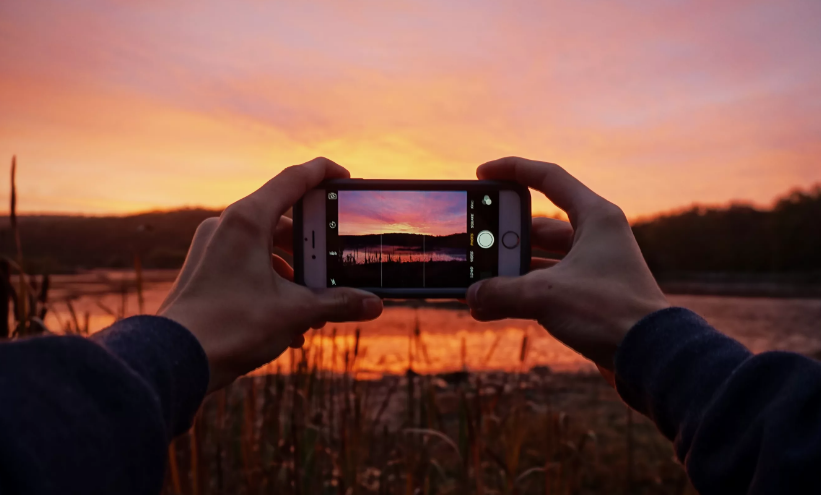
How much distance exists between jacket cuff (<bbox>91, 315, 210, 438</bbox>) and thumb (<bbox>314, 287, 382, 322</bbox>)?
1.16 ft

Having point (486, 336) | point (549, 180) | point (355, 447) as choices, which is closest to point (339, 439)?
point (355, 447)

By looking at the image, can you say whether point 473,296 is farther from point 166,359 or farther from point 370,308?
point 166,359

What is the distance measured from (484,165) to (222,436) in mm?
1762

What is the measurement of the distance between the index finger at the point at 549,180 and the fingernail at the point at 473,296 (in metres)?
0.28

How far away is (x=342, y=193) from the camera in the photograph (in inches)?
51.2

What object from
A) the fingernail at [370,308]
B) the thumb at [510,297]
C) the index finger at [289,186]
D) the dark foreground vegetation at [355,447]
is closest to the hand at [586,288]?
the thumb at [510,297]

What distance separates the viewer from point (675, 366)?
79 cm

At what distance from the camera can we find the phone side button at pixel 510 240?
51.8 inches

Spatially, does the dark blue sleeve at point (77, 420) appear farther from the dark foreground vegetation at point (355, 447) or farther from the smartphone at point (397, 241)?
the dark foreground vegetation at point (355, 447)

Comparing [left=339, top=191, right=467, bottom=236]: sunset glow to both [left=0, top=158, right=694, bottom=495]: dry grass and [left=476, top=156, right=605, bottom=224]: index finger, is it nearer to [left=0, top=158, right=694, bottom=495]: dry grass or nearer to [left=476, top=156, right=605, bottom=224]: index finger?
[left=476, top=156, right=605, bottom=224]: index finger

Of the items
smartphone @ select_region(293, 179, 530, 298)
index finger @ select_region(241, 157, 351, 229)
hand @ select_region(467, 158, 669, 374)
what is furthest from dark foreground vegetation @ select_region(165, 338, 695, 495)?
index finger @ select_region(241, 157, 351, 229)

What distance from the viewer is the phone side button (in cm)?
132

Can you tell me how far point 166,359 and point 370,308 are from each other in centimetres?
51

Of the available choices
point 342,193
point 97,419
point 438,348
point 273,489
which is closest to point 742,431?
point 97,419
